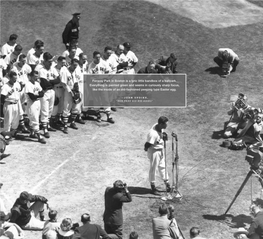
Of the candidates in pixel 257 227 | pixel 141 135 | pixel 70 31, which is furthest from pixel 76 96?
pixel 257 227

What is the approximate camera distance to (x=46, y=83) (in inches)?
811

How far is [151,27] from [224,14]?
3152 millimetres

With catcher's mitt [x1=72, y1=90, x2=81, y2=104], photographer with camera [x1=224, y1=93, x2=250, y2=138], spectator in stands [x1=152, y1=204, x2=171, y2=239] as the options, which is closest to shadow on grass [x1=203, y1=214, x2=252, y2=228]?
spectator in stands [x1=152, y1=204, x2=171, y2=239]

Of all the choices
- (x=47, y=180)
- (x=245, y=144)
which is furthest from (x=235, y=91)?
(x=47, y=180)

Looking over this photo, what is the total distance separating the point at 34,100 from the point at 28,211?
4960 mm

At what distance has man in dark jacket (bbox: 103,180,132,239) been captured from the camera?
15.2 metres

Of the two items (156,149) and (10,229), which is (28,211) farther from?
(156,149)

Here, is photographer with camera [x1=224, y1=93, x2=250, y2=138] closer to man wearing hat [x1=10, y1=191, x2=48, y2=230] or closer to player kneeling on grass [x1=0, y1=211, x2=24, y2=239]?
man wearing hat [x1=10, y1=191, x2=48, y2=230]

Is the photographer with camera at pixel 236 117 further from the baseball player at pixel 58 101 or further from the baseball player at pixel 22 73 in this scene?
the baseball player at pixel 22 73

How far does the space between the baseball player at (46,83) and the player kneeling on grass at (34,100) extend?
0.32m

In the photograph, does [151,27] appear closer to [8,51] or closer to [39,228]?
[8,51]

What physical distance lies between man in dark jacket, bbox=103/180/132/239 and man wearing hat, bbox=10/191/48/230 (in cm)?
173

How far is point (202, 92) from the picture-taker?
2416 cm

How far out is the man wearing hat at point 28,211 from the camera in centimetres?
1566
